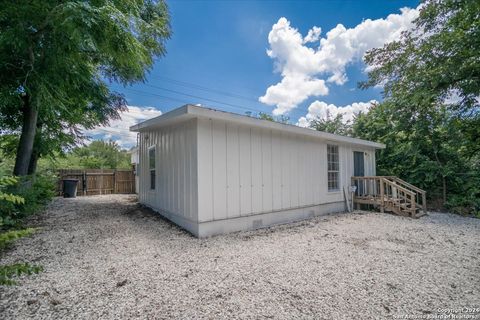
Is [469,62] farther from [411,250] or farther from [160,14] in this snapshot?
[160,14]

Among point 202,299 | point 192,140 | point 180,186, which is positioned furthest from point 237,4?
point 202,299

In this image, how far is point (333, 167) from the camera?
7.72 metres

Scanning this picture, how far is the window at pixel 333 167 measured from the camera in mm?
7594

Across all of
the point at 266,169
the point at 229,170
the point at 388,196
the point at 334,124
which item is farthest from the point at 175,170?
the point at 334,124

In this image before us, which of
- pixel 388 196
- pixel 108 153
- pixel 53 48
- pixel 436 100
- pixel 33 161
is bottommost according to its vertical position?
pixel 388 196

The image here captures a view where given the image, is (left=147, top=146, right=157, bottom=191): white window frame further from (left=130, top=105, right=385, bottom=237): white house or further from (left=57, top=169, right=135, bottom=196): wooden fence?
(left=57, top=169, right=135, bottom=196): wooden fence

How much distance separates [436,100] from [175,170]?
9318mm

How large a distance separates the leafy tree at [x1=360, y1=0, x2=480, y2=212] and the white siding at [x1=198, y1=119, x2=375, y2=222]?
4334 mm

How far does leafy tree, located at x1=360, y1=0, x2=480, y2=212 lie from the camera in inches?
277

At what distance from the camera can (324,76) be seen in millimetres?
13172

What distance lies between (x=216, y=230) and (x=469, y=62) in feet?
28.9

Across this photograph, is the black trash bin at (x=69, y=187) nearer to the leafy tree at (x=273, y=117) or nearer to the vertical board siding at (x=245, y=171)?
the vertical board siding at (x=245, y=171)

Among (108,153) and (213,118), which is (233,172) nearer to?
(213,118)

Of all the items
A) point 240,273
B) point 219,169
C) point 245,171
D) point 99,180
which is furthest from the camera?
point 99,180
